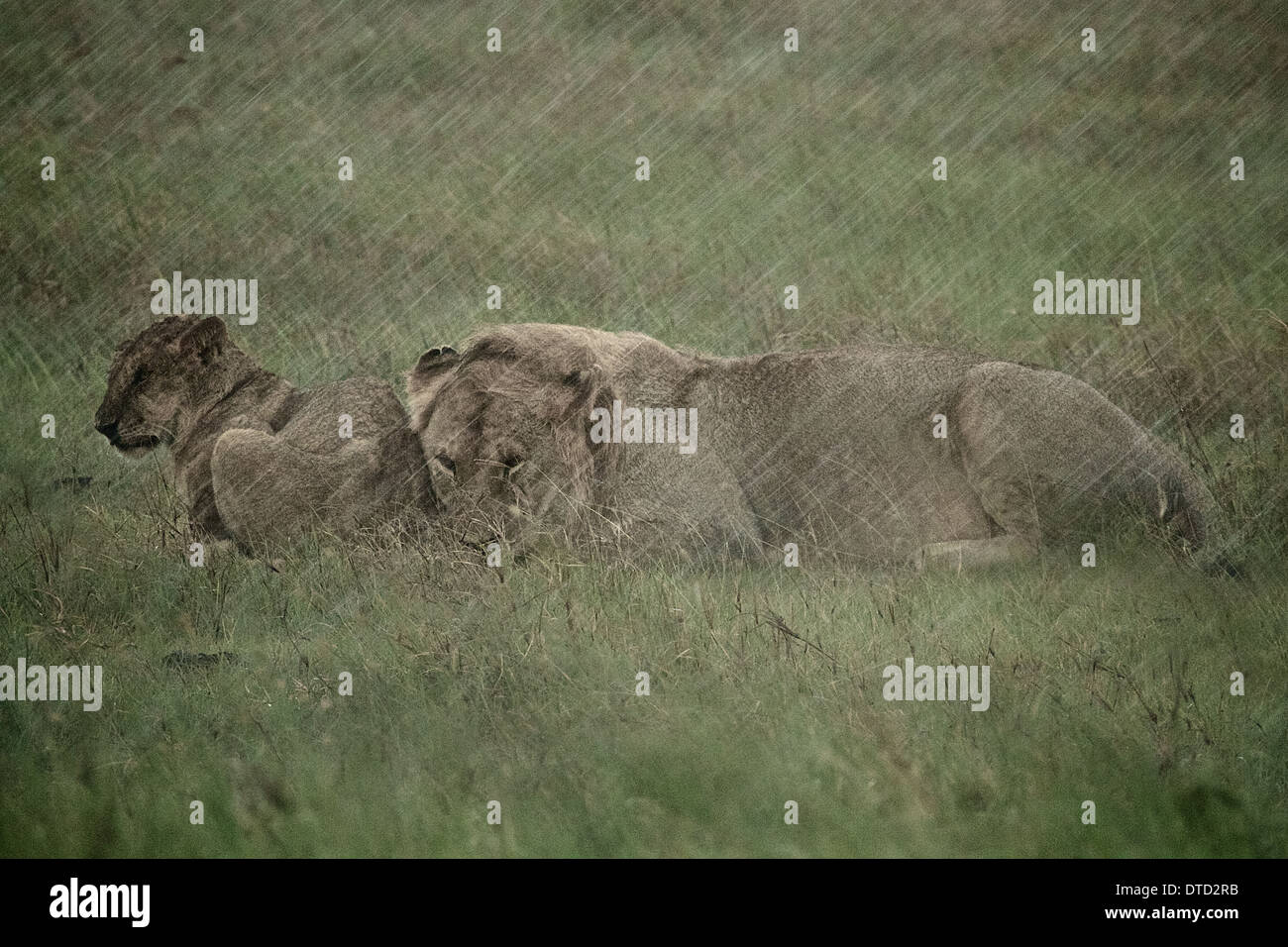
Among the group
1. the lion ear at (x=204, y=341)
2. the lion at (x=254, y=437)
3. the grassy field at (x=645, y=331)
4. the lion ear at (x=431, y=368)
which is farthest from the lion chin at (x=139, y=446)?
the lion ear at (x=431, y=368)

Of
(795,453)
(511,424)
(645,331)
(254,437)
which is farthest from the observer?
(645,331)

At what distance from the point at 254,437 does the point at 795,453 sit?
10.5 feet

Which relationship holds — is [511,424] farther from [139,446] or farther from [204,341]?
[139,446]

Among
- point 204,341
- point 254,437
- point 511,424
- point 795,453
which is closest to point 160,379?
point 204,341

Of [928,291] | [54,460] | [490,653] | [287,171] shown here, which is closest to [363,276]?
[287,171]

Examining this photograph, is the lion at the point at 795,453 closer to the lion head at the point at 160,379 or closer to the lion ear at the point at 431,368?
the lion ear at the point at 431,368

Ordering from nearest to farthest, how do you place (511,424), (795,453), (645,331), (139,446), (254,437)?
1. (511,424)
2. (254,437)
3. (795,453)
4. (139,446)
5. (645,331)

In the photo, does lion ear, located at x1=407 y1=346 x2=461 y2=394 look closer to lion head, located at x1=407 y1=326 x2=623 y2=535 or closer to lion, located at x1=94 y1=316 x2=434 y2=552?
lion head, located at x1=407 y1=326 x2=623 y2=535

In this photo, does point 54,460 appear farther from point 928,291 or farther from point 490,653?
point 928,291

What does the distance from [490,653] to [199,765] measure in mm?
1420

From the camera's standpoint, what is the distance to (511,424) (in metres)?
8.54

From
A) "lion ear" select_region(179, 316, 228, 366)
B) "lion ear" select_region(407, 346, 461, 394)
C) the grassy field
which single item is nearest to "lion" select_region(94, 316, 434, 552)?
"lion ear" select_region(179, 316, 228, 366)

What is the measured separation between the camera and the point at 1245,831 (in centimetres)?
637

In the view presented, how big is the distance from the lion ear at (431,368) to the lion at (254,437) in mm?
184
